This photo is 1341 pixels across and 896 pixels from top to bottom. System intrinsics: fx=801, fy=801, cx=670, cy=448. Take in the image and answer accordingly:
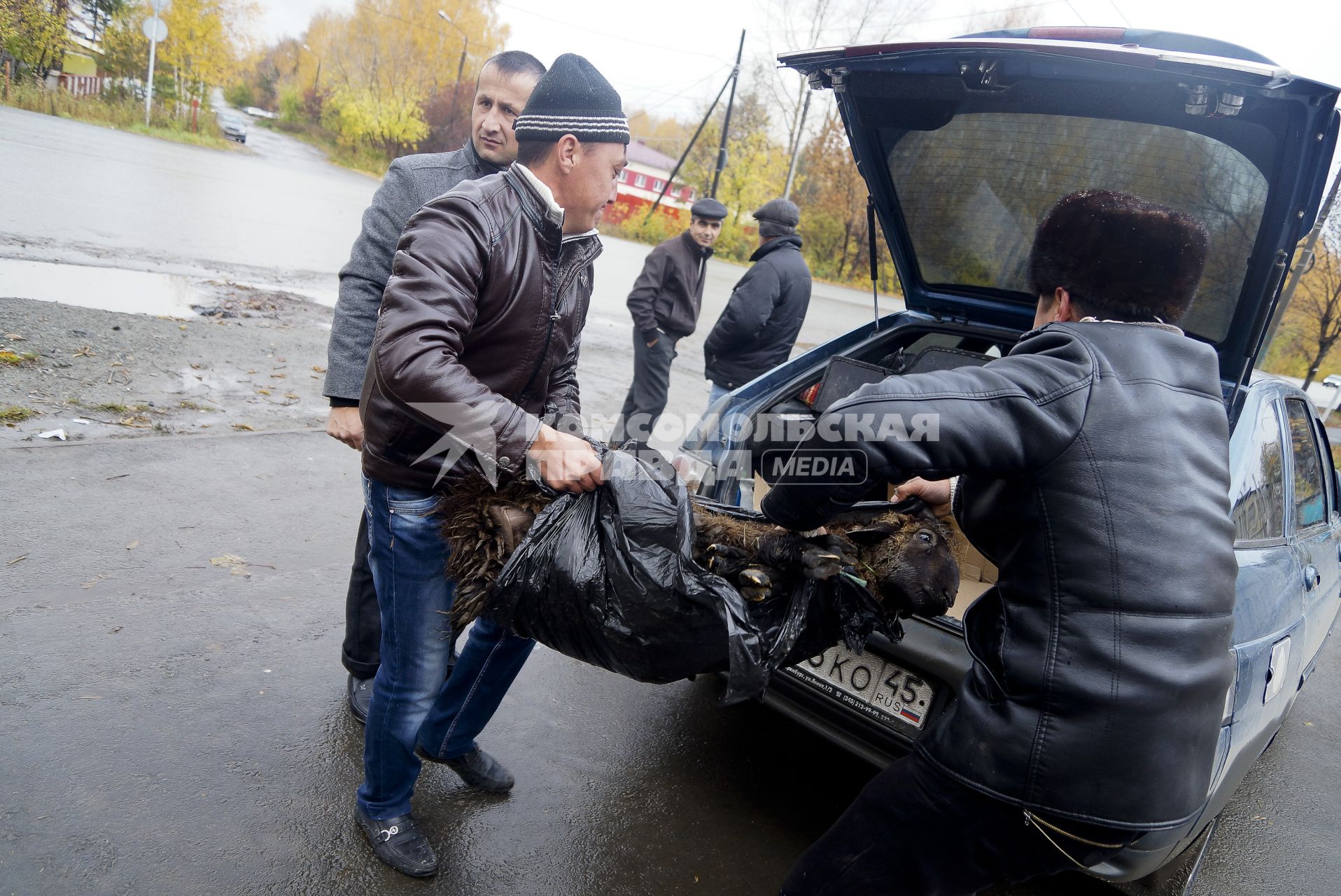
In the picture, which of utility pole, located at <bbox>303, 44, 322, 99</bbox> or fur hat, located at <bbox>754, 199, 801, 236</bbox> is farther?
utility pole, located at <bbox>303, 44, 322, 99</bbox>

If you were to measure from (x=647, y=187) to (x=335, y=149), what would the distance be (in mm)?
20243

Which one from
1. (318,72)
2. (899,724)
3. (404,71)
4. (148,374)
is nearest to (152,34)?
(404,71)

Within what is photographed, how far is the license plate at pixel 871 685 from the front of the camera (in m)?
2.36

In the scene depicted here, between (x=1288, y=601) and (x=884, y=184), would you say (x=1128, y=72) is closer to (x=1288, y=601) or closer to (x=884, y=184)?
(x=884, y=184)

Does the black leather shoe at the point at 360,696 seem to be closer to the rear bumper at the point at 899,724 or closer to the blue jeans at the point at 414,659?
the blue jeans at the point at 414,659

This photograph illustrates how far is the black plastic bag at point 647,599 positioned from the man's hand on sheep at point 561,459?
0.28 ft

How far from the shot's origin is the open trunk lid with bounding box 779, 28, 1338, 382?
90.0 inches

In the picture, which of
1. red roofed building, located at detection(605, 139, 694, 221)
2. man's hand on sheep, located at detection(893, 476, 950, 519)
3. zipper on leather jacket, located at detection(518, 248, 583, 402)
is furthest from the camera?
red roofed building, located at detection(605, 139, 694, 221)

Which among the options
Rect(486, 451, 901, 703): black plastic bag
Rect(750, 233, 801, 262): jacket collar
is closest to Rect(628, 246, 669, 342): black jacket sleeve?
Rect(750, 233, 801, 262): jacket collar

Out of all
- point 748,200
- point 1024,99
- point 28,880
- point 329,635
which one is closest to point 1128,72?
point 1024,99

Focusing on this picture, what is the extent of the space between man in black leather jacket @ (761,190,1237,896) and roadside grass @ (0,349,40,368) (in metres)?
5.63

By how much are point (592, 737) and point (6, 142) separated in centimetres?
2025

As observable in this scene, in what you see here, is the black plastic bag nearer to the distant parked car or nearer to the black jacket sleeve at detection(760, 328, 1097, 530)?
the black jacket sleeve at detection(760, 328, 1097, 530)

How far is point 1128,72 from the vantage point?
2.38 metres
